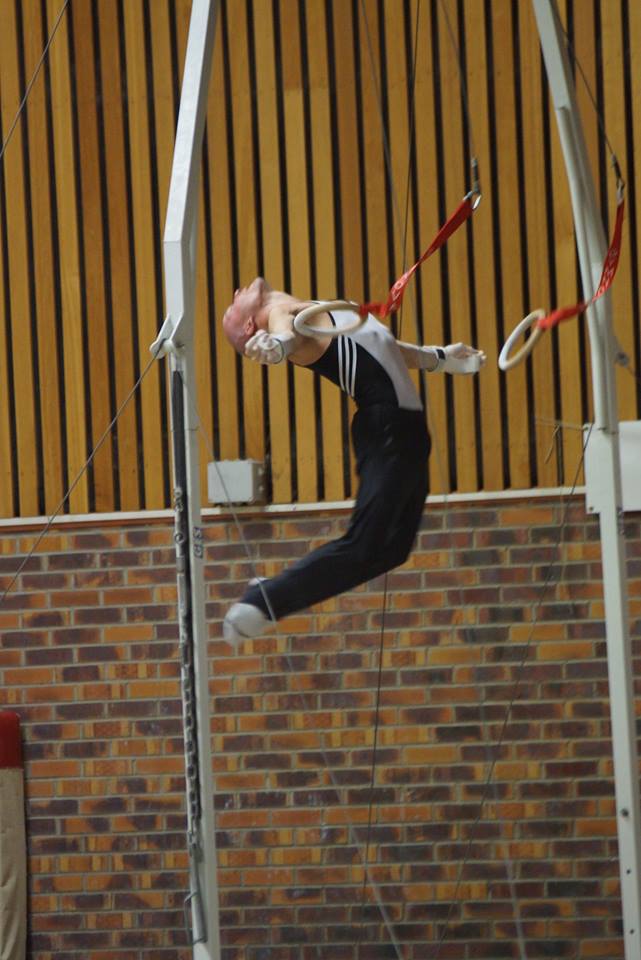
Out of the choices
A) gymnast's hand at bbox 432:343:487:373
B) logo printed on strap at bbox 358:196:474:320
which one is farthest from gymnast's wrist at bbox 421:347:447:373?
logo printed on strap at bbox 358:196:474:320

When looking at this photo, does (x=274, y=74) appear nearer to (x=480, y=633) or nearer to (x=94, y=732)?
(x=480, y=633)

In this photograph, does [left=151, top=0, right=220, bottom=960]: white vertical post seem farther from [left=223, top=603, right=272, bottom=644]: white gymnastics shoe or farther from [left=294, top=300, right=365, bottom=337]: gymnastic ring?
[left=294, top=300, right=365, bottom=337]: gymnastic ring

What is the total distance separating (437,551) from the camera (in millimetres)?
4797

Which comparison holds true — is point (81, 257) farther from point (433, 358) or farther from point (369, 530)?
point (369, 530)

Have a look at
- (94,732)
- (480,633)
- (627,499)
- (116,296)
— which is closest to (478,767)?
(480,633)

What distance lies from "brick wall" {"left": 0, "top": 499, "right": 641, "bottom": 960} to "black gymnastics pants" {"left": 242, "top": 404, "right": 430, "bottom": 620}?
1544 mm

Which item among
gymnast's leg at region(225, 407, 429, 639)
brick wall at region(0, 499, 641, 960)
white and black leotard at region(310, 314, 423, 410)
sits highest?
white and black leotard at region(310, 314, 423, 410)

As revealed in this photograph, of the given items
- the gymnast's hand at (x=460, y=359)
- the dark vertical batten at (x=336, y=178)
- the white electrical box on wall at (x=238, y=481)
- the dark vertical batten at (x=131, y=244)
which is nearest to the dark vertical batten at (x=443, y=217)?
the dark vertical batten at (x=336, y=178)

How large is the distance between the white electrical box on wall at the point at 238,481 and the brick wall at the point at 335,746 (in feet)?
0.36

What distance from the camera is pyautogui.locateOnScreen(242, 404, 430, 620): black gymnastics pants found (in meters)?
3.13

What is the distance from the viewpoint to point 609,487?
3.67m

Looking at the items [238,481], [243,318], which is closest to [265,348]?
[243,318]

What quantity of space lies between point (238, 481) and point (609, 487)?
153cm

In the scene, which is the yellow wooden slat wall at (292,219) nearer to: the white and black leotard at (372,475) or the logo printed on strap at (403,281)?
the logo printed on strap at (403,281)
